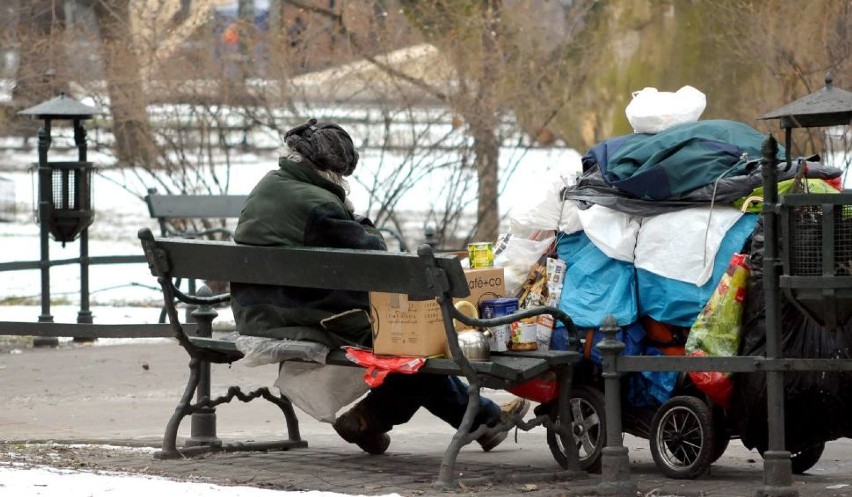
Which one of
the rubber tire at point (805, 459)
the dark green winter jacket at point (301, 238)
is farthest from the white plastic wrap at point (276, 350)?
the rubber tire at point (805, 459)

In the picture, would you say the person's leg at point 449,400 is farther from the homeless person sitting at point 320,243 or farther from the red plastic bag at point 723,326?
the red plastic bag at point 723,326

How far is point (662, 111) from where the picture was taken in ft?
22.0

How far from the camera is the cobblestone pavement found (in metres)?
5.98

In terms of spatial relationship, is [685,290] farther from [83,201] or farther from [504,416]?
[83,201]

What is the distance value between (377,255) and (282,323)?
Answer: 778 millimetres

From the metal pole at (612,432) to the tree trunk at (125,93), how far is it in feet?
27.3

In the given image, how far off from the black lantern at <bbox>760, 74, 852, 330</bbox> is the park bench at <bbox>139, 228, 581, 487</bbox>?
1.04 m

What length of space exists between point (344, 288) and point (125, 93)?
7.75 m

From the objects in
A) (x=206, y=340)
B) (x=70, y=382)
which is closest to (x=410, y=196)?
(x=70, y=382)

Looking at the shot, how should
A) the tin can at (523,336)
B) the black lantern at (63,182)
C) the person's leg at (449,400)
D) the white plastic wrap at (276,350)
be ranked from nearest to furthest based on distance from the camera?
1. the tin can at (523,336)
2. the white plastic wrap at (276,350)
3. the person's leg at (449,400)
4. the black lantern at (63,182)

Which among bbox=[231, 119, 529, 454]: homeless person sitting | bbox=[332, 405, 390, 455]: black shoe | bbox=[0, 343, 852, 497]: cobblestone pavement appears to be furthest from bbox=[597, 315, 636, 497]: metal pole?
bbox=[332, 405, 390, 455]: black shoe

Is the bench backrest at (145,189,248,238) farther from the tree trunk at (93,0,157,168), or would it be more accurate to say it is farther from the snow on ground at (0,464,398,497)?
the snow on ground at (0,464,398,497)

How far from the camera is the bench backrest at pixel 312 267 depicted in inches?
227

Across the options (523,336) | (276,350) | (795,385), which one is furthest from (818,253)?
(276,350)
